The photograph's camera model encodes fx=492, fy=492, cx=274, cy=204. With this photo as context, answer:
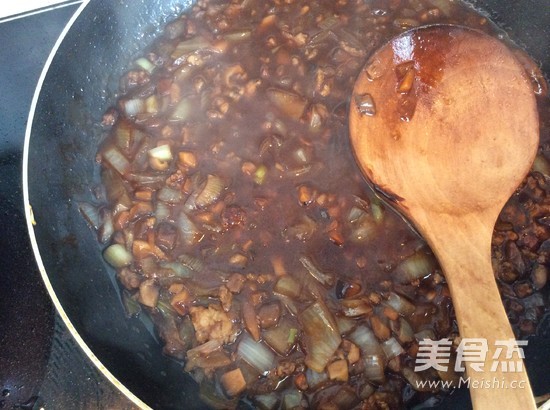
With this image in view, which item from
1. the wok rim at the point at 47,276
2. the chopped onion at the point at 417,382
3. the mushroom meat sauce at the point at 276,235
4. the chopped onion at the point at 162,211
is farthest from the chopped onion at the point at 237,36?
the chopped onion at the point at 417,382

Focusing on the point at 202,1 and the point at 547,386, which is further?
the point at 202,1

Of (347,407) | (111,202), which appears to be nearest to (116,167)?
(111,202)

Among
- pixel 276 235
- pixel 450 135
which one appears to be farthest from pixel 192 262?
pixel 450 135

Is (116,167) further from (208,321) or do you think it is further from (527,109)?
(527,109)

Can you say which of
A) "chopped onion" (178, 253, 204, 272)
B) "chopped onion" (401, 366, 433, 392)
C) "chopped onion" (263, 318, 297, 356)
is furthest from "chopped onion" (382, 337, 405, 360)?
"chopped onion" (178, 253, 204, 272)

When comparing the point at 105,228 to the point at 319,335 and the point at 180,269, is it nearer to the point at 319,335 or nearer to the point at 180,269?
the point at 180,269

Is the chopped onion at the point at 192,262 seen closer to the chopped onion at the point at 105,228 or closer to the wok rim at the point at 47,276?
the chopped onion at the point at 105,228
